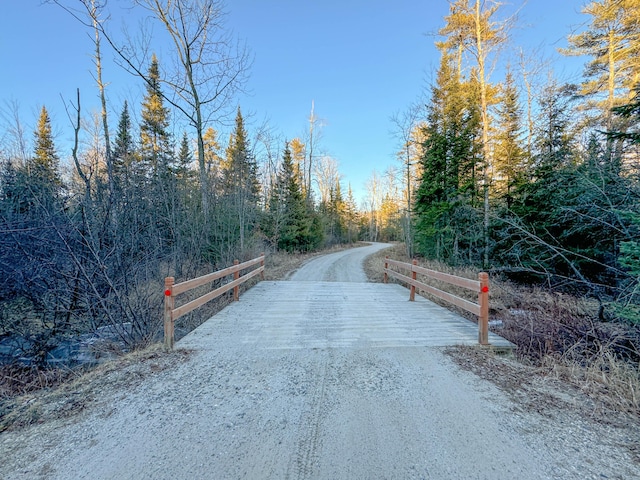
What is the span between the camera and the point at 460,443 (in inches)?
82.6

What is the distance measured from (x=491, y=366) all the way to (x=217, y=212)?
33.9ft

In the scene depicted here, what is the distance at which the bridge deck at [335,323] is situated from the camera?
4121mm

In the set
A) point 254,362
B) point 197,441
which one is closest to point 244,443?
point 197,441

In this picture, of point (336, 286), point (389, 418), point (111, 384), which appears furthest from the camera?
point (336, 286)

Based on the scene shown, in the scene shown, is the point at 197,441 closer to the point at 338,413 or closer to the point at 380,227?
the point at 338,413

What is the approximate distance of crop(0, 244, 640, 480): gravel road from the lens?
185 cm

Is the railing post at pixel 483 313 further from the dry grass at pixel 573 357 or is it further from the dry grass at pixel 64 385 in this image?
the dry grass at pixel 64 385

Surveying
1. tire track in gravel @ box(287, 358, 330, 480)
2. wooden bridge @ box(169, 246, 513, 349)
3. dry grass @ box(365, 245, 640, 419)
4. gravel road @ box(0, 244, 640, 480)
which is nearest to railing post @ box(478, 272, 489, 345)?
wooden bridge @ box(169, 246, 513, 349)

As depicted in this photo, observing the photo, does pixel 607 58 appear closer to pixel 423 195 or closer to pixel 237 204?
pixel 423 195

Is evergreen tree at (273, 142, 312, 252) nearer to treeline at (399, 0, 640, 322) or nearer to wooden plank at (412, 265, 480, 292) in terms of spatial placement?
treeline at (399, 0, 640, 322)

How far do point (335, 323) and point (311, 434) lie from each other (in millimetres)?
2816

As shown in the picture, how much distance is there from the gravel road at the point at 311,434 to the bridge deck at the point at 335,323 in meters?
0.89

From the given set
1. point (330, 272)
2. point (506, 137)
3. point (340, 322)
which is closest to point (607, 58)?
point (506, 137)

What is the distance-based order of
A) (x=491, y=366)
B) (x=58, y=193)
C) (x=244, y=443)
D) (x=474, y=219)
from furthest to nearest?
(x=474, y=219)
(x=58, y=193)
(x=491, y=366)
(x=244, y=443)
